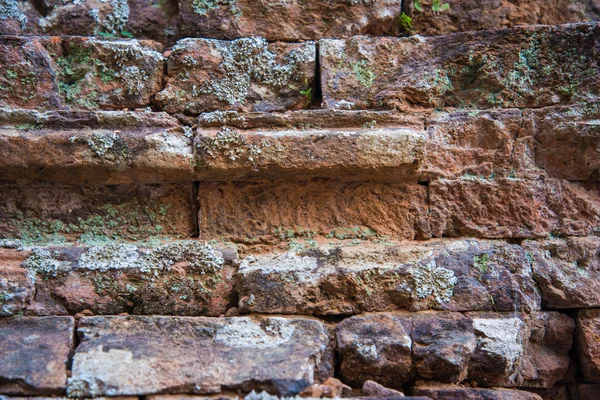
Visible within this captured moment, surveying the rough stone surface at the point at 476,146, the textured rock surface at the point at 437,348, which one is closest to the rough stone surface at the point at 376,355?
the textured rock surface at the point at 437,348

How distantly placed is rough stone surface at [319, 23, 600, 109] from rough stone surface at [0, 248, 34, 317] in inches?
50.6

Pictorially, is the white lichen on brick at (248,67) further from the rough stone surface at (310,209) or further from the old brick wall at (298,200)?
the rough stone surface at (310,209)

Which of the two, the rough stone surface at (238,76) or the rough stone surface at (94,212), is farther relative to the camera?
the rough stone surface at (238,76)

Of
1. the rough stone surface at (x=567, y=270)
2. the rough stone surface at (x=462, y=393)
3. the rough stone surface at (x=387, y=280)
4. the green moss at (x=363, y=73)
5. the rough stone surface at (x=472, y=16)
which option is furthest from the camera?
the rough stone surface at (x=472, y=16)

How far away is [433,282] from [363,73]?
0.89 m

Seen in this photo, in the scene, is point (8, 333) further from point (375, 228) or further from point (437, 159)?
point (437, 159)

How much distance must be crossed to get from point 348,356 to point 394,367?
156 millimetres

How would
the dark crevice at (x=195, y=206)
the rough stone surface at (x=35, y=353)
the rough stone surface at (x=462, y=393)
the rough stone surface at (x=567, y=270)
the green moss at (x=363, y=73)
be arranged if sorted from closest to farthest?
the rough stone surface at (x=35, y=353)
the rough stone surface at (x=462, y=393)
the rough stone surface at (x=567, y=270)
the dark crevice at (x=195, y=206)
the green moss at (x=363, y=73)

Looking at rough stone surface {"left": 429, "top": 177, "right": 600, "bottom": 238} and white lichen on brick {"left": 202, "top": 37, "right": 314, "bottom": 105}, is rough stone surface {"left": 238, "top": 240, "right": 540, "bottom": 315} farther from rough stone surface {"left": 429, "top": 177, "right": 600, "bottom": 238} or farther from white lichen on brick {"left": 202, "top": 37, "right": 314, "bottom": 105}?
white lichen on brick {"left": 202, "top": 37, "right": 314, "bottom": 105}

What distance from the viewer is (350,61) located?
2.13m

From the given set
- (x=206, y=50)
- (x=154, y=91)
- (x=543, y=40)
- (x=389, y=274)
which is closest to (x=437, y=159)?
(x=389, y=274)

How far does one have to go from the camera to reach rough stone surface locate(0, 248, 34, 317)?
5.74 ft

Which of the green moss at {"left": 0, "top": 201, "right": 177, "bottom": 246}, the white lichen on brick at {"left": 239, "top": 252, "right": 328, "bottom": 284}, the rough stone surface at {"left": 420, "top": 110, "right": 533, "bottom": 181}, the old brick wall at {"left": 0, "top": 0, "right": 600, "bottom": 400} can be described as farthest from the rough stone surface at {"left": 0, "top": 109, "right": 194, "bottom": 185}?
the rough stone surface at {"left": 420, "top": 110, "right": 533, "bottom": 181}

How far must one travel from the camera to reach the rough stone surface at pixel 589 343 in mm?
1890
